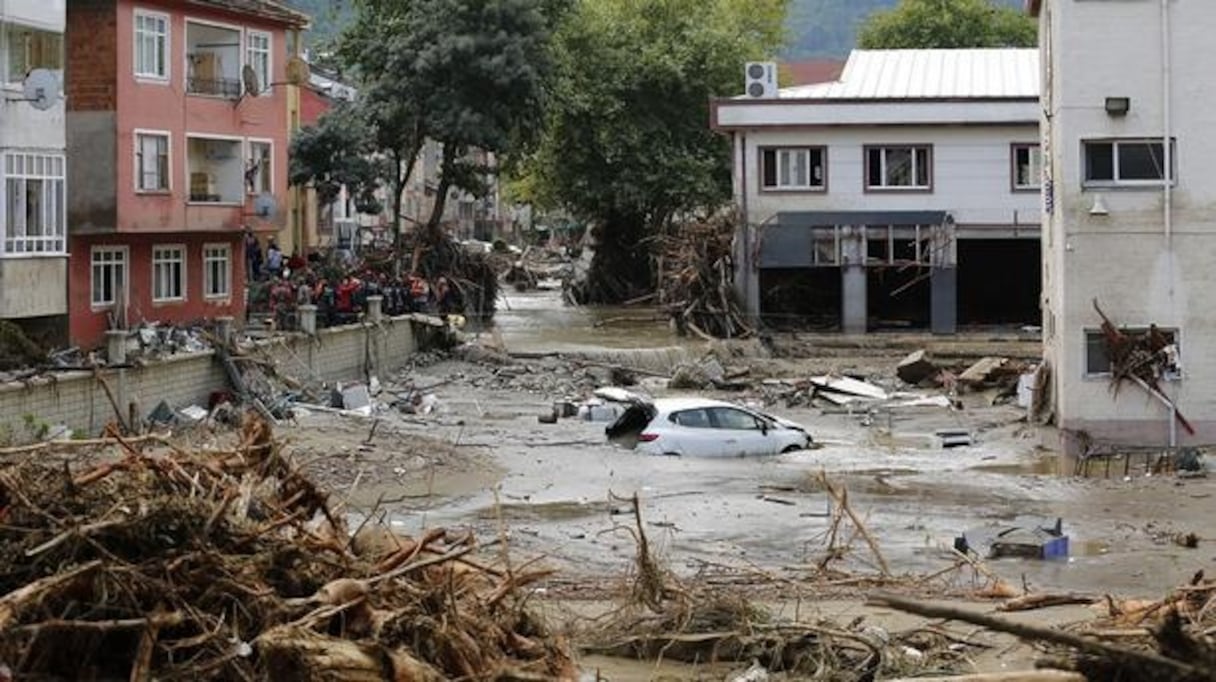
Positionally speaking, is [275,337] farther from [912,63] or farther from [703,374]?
[912,63]

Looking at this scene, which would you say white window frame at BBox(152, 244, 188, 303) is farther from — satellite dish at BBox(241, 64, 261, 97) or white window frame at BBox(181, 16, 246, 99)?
satellite dish at BBox(241, 64, 261, 97)

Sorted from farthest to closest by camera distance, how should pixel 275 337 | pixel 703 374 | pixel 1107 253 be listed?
pixel 703 374, pixel 275 337, pixel 1107 253

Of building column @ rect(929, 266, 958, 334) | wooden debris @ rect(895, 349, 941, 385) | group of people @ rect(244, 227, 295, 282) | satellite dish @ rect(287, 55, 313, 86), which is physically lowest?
wooden debris @ rect(895, 349, 941, 385)

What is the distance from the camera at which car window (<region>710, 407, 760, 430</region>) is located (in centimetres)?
3041

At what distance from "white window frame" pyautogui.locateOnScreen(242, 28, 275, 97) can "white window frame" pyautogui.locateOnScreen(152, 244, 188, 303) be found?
161 inches

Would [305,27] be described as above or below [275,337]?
above

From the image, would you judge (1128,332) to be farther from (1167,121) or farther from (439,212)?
(439,212)

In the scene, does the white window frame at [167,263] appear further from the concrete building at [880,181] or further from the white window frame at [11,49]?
the concrete building at [880,181]

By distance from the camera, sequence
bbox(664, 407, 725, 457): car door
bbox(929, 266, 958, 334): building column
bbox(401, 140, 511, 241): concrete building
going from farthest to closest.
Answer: bbox(401, 140, 511, 241): concrete building
bbox(929, 266, 958, 334): building column
bbox(664, 407, 725, 457): car door

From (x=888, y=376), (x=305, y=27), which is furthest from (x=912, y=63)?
(x=305, y=27)

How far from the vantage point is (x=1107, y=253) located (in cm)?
3141

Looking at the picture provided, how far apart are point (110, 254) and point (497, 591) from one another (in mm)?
28152

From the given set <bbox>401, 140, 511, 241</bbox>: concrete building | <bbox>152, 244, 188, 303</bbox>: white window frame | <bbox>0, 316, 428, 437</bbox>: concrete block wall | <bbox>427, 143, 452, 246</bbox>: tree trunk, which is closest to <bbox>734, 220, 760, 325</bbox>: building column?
<bbox>0, 316, 428, 437</bbox>: concrete block wall

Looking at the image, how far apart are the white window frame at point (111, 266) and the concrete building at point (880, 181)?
18.1 metres
